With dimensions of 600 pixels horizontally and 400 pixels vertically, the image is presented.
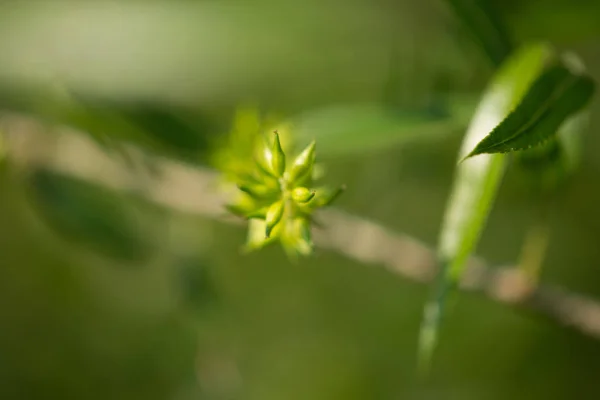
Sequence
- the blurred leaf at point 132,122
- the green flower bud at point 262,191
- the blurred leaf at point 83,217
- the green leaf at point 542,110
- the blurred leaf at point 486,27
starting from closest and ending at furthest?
the green leaf at point 542,110 < the green flower bud at point 262,191 < the blurred leaf at point 486,27 < the blurred leaf at point 132,122 < the blurred leaf at point 83,217

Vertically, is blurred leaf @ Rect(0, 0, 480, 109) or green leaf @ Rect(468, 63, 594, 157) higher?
blurred leaf @ Rect(0, 0, 480, 109)

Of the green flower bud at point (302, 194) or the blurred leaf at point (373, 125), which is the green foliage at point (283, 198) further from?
the blurred leaf at point (373, 125)

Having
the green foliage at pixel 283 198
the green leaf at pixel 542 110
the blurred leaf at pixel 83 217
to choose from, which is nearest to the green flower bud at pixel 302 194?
the green foliage at pixel 283 198

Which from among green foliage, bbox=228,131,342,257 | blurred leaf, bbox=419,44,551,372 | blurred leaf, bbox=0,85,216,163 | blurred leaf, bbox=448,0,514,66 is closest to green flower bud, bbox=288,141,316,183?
green foliage, bbox=228,131,342,257

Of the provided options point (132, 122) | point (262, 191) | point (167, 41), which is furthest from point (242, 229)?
point (262, 191)

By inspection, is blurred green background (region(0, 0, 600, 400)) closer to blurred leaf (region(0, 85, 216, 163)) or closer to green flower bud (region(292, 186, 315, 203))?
blurred leaf (region(0, 85, 216, 163))

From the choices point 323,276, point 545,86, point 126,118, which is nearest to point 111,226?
point 126,118

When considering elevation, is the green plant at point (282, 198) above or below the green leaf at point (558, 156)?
below

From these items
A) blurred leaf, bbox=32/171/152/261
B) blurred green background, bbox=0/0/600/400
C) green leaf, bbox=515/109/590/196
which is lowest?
green leaf, bbox=515/109/590/196
